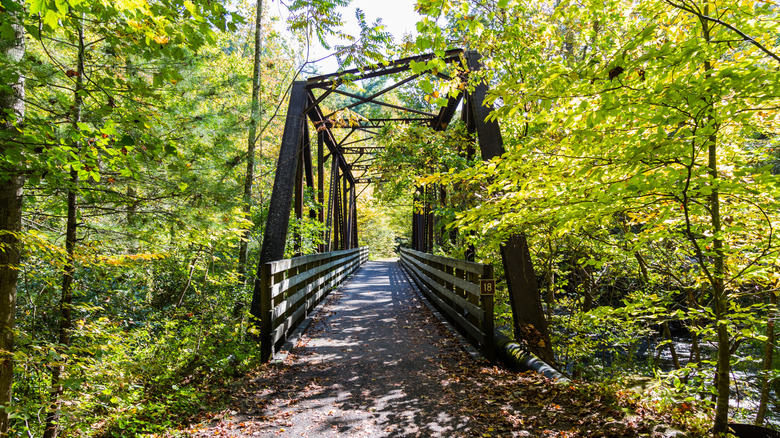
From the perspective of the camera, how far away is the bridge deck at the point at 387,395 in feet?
9.09

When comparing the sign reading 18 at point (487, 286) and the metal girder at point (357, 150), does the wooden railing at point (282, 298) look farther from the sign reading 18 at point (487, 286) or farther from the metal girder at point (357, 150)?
the metal girder at point (357, 150)

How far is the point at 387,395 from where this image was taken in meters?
3.42

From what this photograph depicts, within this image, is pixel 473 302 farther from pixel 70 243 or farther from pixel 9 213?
pixel 9 213

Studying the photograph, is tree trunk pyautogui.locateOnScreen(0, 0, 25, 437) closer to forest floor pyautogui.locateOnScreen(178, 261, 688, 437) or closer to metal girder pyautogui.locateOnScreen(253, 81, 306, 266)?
forest floor pyautogui.locateOnScreen(178, 261, 688, 437)

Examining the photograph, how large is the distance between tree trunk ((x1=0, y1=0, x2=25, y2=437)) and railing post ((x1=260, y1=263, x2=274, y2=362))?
1861mm

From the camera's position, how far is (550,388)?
321 cm

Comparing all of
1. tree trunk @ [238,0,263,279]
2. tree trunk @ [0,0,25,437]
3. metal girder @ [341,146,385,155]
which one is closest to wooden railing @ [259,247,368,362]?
tree trunk @ [238,0,263,279]

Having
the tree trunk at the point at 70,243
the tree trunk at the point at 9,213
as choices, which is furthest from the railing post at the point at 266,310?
the tree trunk at the point at 9,213

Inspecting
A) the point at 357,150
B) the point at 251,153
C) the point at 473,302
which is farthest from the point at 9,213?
the point at 357,150

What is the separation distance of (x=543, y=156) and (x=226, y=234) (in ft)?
13.1

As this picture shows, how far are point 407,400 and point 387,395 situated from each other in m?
0.21

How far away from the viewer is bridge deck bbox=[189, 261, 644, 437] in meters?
2.77

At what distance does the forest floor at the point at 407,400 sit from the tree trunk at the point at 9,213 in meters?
1.19

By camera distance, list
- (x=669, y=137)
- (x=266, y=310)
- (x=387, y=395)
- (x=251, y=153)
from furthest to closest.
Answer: (x=251, y=153), (x=266, y=310), (x=387, y=395), (x=669, y=137)
